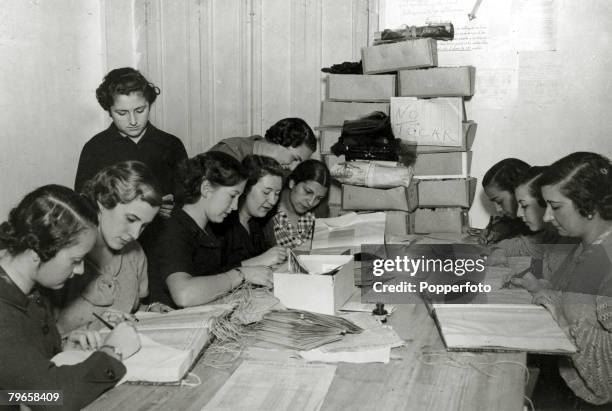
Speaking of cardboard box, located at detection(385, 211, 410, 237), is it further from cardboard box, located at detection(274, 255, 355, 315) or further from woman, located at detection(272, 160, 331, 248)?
cardboard box, located at detection(274, 255, 355, 315)

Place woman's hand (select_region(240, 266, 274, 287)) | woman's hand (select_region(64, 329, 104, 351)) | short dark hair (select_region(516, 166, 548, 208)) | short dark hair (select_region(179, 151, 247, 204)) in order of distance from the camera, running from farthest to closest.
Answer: short dark hair (select_region(516, 166, 548, 208)), short dark hair (select_region(179, 151, 247, 204)), woman's hand (select_region(240, 266, 274, 287)), woman's hand (select_region(64, 329, 104, 351))

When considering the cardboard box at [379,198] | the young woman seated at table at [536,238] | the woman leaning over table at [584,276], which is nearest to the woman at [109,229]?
the woman leaning over table at [584,276]

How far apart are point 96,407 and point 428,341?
0.98m

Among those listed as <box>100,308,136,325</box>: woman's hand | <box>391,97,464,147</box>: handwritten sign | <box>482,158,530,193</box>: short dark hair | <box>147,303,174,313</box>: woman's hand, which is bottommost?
<box>147,303,174,313</box>: woman's hand

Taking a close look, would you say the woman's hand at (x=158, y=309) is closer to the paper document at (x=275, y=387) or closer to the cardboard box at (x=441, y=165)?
the paper document at (x=275, y=387)

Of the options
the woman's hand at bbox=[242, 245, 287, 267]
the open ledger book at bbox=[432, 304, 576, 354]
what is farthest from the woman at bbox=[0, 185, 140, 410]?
the woman's hand at bbox=[242, 245, 287, 267]

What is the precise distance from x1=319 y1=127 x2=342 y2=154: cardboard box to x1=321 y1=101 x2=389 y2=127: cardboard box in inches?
1.3

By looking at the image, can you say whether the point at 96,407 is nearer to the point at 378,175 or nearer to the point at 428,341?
the point at 428,341

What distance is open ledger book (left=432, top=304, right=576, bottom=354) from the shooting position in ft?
6.15

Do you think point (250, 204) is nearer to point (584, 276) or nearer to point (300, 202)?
point (300, 202)

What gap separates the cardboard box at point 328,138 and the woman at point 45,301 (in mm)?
2416

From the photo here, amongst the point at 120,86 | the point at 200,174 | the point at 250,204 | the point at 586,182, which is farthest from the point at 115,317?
the point at 586,182

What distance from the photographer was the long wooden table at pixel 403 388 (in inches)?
61.4

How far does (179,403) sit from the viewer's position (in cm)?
156
